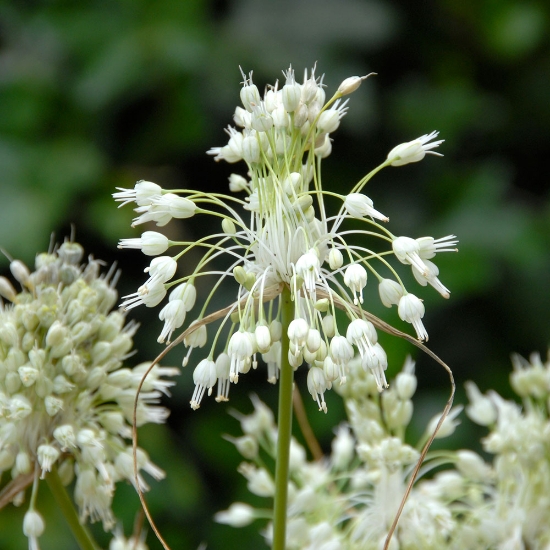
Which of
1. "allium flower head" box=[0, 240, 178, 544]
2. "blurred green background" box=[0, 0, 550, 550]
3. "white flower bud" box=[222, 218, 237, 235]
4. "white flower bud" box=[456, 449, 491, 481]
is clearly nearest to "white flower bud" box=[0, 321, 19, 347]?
"allium flower head" box=[0, 240, 178, 544]

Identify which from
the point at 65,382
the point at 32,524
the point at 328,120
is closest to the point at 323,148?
the point at 328,120

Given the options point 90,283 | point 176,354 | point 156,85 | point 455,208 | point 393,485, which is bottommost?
point 393,485

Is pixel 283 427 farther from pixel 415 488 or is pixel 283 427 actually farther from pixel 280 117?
pixel 415 488

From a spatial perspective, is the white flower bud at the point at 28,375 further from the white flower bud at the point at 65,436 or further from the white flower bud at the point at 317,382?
the white flower bud at the point at 317,382

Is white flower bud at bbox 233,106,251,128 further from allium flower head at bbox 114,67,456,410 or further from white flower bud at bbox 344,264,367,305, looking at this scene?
white flower bud at bbox 344,264,367,305

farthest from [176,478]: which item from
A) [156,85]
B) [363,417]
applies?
[363,417]

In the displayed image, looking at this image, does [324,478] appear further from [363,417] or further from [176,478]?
[176,478]
